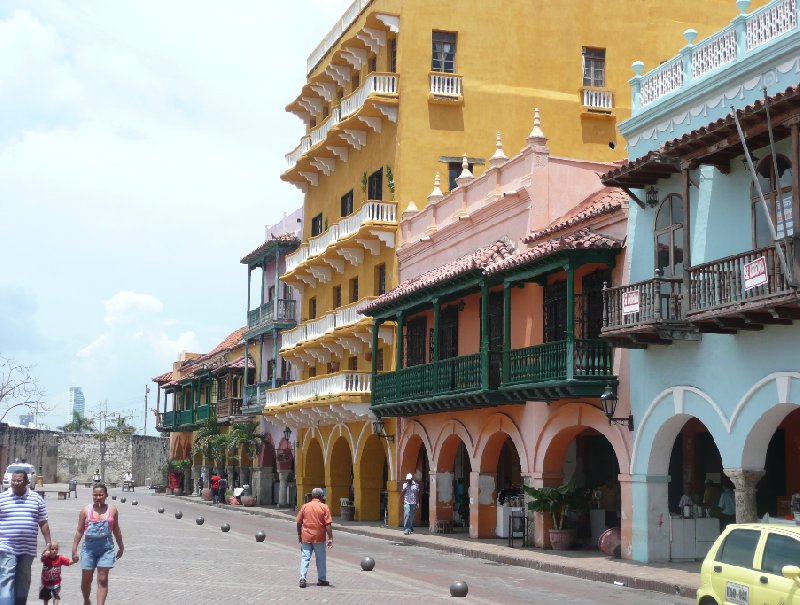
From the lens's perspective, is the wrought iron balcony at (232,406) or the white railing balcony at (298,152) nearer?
the white railing balcony at (298,152)

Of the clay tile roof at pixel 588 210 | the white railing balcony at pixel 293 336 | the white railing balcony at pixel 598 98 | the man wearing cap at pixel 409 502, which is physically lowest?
the man wearing cap at pixel 409 502

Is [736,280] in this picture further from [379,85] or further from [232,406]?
[232,406]

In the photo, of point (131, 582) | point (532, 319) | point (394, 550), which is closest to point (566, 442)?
point (532, 319)

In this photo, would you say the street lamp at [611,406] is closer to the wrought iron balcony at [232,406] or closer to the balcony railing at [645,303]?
the balcony railing at [645,303]

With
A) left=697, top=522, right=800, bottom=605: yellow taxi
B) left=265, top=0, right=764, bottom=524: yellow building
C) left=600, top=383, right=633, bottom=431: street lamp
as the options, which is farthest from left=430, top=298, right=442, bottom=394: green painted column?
left=697, top=522, right=800, bottom=605: yellow taxi

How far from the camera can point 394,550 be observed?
1085 inches

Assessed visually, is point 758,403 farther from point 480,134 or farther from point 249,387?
point 249,387

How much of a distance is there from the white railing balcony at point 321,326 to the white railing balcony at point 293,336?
619mm

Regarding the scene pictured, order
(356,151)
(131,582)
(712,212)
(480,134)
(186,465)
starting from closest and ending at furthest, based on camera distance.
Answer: (131,582), (712,212), (480,134), (356,151), (186,465)

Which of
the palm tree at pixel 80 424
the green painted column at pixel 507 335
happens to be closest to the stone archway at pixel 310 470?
the green painted column at pixel 507 335

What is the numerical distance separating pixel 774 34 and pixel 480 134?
59.9ft

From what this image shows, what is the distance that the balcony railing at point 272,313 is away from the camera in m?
50.5

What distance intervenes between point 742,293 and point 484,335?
34.8 feet

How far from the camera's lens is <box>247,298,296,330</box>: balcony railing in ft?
166
